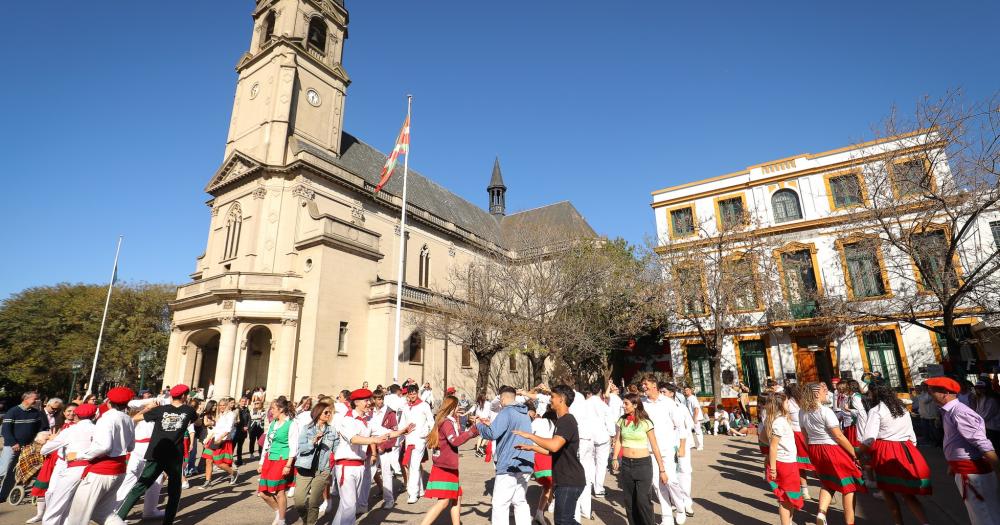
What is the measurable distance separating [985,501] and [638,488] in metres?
4.01

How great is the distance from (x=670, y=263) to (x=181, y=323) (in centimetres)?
2666

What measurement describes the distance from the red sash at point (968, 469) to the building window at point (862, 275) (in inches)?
713

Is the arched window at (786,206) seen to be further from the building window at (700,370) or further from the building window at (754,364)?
the building window at (700,370)

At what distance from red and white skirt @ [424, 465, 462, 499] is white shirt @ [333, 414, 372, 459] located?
1166 mm

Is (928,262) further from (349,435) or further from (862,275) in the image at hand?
(349,435)

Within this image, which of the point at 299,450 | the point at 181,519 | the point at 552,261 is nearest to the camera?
the point at 299,450

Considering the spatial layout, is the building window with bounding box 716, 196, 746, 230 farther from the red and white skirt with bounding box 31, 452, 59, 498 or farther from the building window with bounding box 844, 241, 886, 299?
the red and white skirt with bounding box 31, 452, 59, 498

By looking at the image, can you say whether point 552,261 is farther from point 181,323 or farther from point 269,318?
point 181,323

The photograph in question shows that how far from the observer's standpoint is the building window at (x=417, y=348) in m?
27.2

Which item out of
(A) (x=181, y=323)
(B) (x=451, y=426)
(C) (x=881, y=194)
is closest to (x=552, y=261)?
(C) (x=881, y=194)

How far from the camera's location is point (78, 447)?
18.8 ft

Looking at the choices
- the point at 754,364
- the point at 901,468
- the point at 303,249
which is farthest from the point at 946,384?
the point at 303,249

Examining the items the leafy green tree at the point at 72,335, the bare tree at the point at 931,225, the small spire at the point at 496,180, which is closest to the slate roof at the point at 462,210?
the small spire at the point at 496,180

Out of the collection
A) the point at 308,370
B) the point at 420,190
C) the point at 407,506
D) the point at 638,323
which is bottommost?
the point at 407,506
